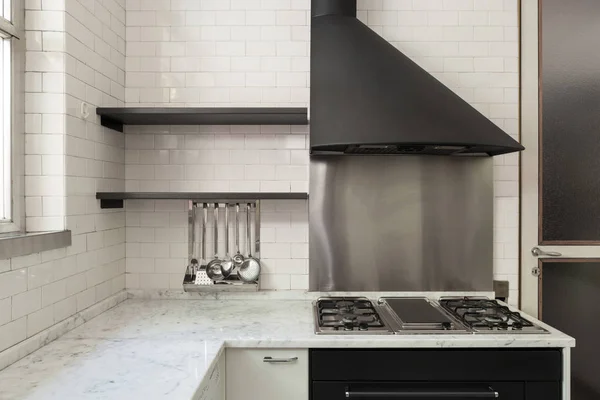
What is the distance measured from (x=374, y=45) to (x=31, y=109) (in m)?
1.50

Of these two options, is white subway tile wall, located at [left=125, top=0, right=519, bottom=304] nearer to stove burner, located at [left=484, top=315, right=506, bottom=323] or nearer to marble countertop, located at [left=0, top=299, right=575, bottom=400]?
marble countertop, located at [left=0, top=299, right=575, bottom=400]

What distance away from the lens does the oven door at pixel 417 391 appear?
1.74 meters

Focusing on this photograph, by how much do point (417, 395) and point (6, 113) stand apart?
6.24 ft

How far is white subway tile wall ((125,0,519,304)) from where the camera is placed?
8.05 ft

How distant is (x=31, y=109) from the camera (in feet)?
5.92

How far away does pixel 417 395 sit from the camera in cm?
174

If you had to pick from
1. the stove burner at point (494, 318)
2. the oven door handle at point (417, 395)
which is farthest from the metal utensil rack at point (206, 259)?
the stove burner at point (494, 318)

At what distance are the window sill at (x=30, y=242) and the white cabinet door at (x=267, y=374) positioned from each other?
31.1 inches

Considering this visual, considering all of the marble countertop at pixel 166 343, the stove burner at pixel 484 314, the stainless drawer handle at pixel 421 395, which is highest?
the stove burner at pixel 484 314

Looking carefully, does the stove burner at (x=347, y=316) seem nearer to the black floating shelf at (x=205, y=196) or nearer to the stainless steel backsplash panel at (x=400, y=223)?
the stainless steel backsplash panel at (x=400, y=223)

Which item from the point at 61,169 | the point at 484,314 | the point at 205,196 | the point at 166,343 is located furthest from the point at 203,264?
the point at 484,314

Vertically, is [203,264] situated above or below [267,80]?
below

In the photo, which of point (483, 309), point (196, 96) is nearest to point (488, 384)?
point (483, 309)

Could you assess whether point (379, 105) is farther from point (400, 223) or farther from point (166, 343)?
point (166, 343)
